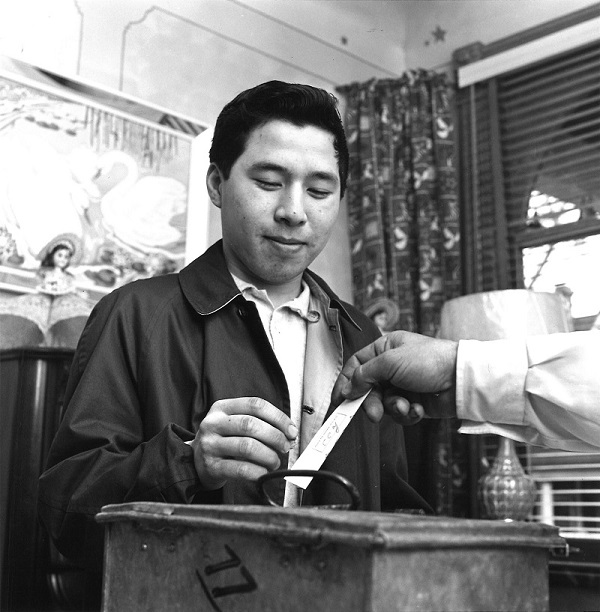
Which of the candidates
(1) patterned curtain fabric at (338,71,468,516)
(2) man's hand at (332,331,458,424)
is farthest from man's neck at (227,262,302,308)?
(1) patterned curtain fabric at (338,71,468,516)

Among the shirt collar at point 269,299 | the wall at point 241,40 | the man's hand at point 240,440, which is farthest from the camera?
the wall at point 241,40

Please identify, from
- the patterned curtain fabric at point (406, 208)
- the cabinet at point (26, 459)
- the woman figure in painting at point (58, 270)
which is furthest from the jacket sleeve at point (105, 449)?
the patterned curtain fabric at point (406, 208)

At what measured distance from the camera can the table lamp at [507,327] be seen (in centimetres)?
292

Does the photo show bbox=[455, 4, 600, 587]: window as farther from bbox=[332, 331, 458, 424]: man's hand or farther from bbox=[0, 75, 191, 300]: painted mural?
bbox=[332, 331, 458, 424]: man's hand

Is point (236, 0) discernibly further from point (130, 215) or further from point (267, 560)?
point (267, 560)

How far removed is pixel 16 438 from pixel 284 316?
1.01m

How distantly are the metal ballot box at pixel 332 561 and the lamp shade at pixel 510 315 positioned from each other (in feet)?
6.65

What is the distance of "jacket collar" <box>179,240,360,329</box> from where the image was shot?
1722 mm

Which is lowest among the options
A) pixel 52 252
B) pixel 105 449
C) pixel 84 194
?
pixel 105 449

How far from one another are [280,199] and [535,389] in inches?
27.6

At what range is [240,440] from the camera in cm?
123

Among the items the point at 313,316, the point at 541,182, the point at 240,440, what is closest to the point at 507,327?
Answer: the point at 541,182

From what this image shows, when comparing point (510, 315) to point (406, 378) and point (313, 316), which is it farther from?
point (406, 378)

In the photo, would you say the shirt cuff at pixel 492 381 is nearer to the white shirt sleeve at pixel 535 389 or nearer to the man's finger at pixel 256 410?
the white shirt sleeve at pixel 535 389
